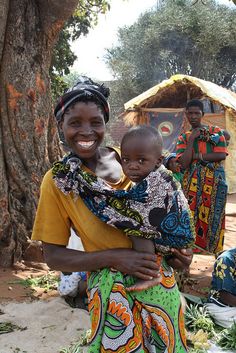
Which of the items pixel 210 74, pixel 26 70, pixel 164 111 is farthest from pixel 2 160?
pixel 210 74

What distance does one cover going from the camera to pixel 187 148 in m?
4.54

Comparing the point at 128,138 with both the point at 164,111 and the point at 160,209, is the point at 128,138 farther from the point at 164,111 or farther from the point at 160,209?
the point at 164,111

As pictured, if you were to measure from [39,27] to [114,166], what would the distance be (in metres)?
4.18

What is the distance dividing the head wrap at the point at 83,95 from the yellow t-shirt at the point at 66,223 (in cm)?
24

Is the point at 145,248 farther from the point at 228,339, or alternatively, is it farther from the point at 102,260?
the point at 228,339

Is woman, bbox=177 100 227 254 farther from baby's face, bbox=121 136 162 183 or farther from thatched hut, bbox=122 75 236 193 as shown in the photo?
thatched hut, bbox=122 75 236 193

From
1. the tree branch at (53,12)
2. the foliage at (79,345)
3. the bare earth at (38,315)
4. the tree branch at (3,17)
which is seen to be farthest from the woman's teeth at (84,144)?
the tree branch at (53,12)

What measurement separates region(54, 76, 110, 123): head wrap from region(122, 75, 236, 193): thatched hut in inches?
397

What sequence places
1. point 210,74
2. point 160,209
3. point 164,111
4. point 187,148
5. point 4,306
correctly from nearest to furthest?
point 160,209
point 4,306
point 187,148
point 164,111
point 210,74

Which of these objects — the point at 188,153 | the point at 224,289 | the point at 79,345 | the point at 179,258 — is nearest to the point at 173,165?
the point at 188,153

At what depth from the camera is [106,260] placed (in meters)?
1.50

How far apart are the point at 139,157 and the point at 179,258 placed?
1.23ft

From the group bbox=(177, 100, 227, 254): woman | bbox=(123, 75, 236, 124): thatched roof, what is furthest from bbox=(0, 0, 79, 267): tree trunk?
bbox=(123, 75, 236, 124): thatched roof

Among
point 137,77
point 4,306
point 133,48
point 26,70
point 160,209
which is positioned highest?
point 133,48
